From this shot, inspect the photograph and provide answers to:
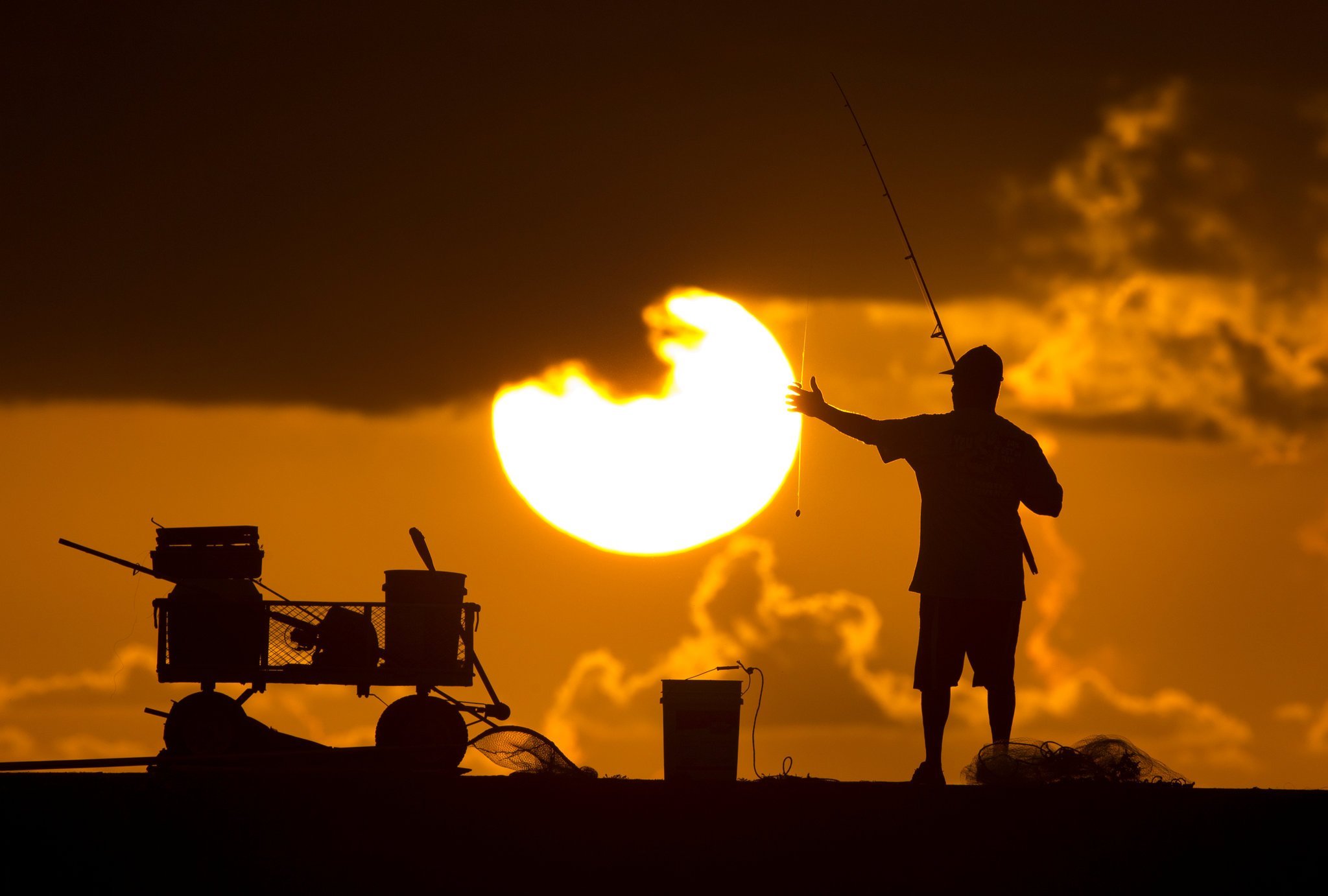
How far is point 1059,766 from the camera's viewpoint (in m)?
10.2

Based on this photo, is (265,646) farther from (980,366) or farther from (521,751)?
(980,366)

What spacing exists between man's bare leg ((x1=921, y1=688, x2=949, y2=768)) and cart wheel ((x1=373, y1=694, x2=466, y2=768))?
16.2 feet

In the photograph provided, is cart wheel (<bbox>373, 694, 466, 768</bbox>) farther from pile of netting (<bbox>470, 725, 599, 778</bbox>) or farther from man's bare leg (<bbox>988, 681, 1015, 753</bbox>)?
man's bare leg (<bbox>988, 681, 1015, 753</bbox>)

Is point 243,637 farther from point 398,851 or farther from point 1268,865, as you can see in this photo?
point 1268,865

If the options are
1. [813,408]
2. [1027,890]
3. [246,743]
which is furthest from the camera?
[246,743]

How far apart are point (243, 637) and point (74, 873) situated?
217 inches

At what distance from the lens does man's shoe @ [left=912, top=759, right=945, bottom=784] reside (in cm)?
984

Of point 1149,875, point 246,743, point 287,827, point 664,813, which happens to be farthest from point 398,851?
point 246,743

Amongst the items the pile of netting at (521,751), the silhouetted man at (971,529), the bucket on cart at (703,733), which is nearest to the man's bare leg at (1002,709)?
the silhouetted man at (971,529)

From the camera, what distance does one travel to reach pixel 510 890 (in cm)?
853

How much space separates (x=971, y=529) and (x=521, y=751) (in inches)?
181

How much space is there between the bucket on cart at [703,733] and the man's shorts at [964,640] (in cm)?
133

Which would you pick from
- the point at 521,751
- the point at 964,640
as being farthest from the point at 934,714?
the point at 521,751

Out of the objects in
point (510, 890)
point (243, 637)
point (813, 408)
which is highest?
point (813, 408)
